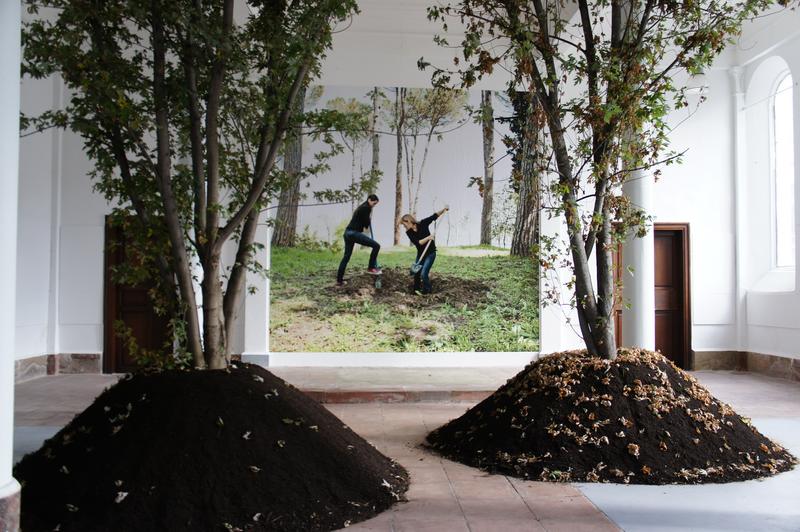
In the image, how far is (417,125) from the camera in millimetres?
11406

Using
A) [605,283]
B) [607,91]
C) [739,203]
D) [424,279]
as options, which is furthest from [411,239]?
[607,91]

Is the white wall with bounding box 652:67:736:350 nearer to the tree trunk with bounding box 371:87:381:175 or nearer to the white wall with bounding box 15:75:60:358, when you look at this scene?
the tree trunk with bounding box 371:87:381:175

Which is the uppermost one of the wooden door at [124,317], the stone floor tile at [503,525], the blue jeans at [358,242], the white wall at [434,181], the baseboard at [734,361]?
the white wall at [434,181]

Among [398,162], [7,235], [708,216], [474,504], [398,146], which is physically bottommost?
[474,504]

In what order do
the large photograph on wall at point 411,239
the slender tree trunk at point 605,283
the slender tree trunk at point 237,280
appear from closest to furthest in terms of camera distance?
the slender tree trunk at point 237,280
the slender tree trunk at point 605,283
the large photograph on wall at point 411,239

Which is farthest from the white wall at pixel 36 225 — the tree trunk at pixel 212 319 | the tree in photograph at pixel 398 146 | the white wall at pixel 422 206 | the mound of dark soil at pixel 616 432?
the mound of dark soil at pixel 616 432

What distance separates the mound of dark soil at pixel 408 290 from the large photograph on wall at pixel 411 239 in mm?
16

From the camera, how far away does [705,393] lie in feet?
18.4

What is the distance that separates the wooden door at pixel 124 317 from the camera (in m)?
10.9

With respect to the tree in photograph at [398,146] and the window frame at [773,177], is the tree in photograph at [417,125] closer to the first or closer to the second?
the tree in photograph at [398,146]

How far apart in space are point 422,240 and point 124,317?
4.71 m

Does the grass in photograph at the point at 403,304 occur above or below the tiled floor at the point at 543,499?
above

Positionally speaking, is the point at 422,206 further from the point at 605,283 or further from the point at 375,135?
the point at 605,283

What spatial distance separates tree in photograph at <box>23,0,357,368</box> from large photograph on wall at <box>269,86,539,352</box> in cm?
592
